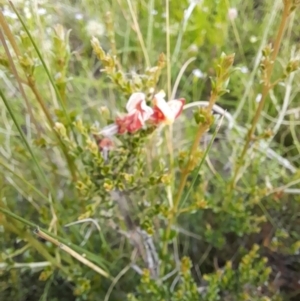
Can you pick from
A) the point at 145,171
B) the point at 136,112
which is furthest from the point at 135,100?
the point at 145,171

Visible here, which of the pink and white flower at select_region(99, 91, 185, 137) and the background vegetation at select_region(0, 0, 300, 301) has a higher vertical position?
the pink and white flower at select_region(99, 91, 185, 137)

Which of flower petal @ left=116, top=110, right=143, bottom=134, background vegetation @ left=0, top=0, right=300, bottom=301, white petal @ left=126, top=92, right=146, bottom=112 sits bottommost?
background vegetation @ left=0, top=0, right=300, bottom=301

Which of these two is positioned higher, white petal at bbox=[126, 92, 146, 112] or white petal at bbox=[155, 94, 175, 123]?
white petal at bbox=[126, 92, 146, 112]

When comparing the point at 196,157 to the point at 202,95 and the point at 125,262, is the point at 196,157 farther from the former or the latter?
the point at 202,95

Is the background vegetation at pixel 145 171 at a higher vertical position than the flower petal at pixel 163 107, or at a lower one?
lower

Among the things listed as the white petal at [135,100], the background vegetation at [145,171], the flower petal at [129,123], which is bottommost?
the background vegetation at [145,171]

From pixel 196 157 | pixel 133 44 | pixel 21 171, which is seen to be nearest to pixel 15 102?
pixel 21 171

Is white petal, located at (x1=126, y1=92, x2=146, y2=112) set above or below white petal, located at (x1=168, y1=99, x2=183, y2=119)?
above
